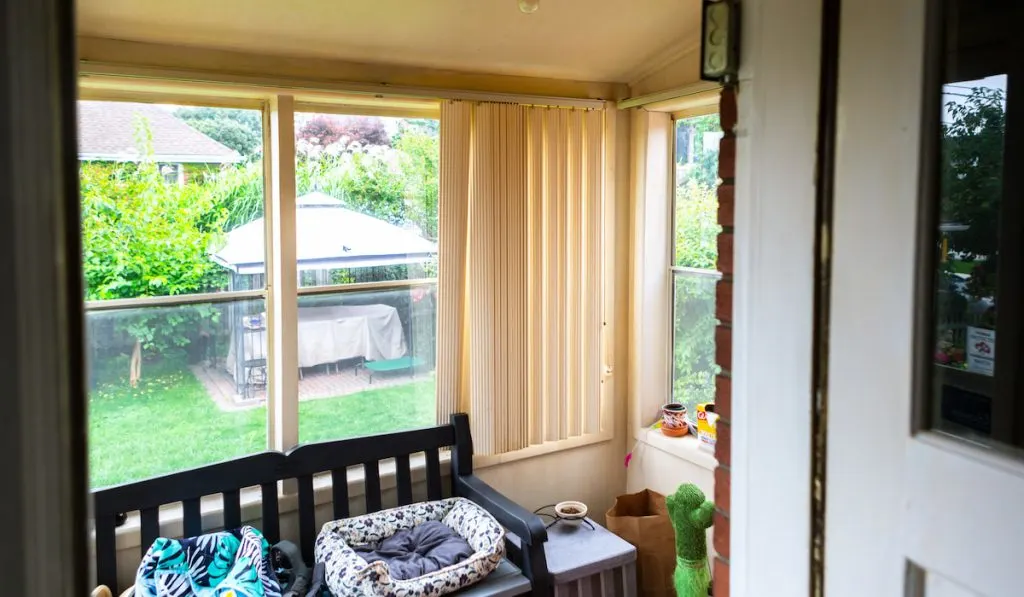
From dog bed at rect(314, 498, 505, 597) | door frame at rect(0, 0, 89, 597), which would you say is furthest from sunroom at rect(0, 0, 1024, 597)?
dog bed at rect(314, 498, 505, 597)

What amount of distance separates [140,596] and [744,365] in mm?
2057

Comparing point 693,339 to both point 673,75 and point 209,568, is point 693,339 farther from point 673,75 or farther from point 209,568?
point 209,568

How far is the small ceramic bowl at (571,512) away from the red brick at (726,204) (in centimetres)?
227

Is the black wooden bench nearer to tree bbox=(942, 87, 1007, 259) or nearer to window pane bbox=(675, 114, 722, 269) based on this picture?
window pane bbox=(675, 114, 722, 269)

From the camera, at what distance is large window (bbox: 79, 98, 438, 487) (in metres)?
2.64

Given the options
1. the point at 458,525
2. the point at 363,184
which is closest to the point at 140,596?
the point at 458,525

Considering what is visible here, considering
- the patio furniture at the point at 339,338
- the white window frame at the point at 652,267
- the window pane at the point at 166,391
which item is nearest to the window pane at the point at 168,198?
the window pane at the point at 166,391

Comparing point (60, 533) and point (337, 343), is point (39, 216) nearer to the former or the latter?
point (60, 533)

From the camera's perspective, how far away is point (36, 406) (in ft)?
1.58

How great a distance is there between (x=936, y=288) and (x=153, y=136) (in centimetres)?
256

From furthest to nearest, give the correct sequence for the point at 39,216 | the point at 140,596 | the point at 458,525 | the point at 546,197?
the point at 546,197
the point at 458,525
the point at 140,596
the point at 39,216

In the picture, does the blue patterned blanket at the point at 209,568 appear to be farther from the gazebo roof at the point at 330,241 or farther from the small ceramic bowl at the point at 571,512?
the small ceramic bowl at the point at 571,512

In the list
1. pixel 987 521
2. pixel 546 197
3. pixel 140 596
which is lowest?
pixel 140 596

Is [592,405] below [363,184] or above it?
below
